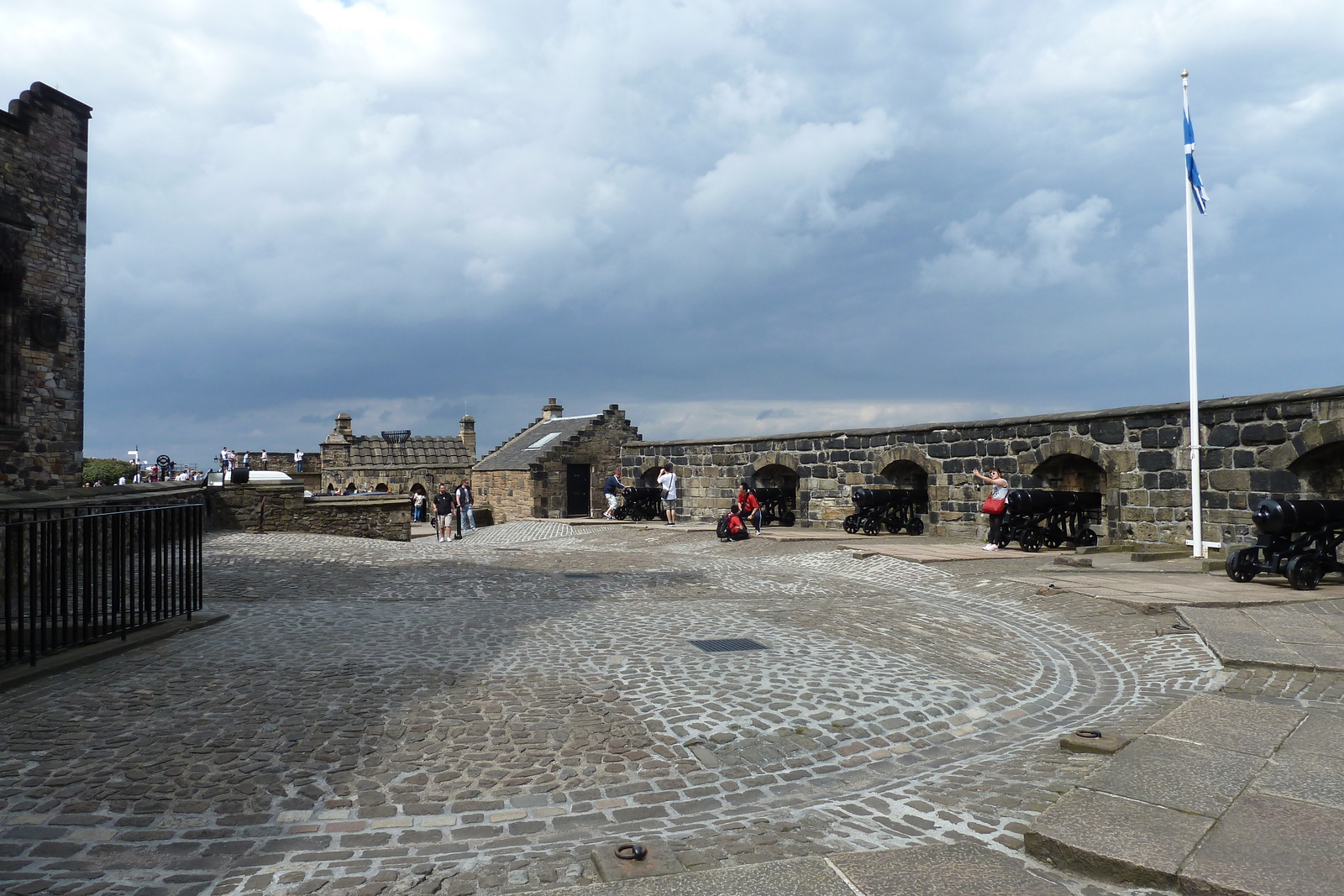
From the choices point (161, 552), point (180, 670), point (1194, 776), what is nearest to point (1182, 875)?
point (1194, 776)

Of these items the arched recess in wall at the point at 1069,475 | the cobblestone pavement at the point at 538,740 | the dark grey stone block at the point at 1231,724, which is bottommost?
the cobblestone pavement at the point at 538,740

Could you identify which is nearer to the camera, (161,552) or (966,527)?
(161,552)

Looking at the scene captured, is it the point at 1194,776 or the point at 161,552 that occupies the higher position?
the point at 161,552

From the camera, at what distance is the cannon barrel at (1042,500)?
12.7 meters

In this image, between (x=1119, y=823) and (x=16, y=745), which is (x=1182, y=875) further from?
(x=16, y=745)

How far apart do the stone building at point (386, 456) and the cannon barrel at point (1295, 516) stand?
33.3m

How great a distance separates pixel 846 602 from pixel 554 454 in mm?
22231

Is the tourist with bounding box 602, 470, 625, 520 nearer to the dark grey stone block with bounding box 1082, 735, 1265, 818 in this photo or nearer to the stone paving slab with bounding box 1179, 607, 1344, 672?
the stone paving slab with bounding box 1179, 607, 1344, 672

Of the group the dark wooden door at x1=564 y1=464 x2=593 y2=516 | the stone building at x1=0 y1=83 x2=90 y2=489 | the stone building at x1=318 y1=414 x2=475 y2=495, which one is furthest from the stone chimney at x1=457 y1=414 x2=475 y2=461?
the stone building at x1=0 y1=83 x2=90 y2=489

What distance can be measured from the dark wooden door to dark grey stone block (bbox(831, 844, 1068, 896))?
91.1 feet

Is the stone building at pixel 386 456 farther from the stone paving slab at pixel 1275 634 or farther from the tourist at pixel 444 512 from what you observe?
the stone paving slab at pixel 1275 634

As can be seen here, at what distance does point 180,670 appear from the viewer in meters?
5.72

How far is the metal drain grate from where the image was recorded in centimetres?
635

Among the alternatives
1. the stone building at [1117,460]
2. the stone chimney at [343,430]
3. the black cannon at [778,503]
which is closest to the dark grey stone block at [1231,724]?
the stone building at [1117,460]
